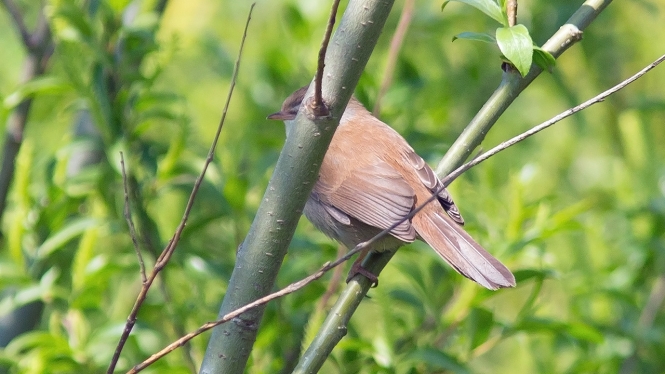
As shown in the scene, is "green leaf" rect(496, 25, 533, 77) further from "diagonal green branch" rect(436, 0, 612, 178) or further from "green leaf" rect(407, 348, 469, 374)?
"green leaf" rect(407, 348, 469, 374)

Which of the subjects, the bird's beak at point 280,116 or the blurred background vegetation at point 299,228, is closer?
the blurred background vegetation at point 299,228

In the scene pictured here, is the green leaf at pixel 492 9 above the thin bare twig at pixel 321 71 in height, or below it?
above

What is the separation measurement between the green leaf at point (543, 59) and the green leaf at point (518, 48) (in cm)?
7

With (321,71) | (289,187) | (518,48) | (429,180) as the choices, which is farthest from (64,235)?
(518,48)

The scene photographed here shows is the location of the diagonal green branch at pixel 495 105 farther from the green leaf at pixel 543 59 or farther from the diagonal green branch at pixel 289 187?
the diagonal green branch at pixel 289 187

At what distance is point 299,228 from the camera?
13.5 ft

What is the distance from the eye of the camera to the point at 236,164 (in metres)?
3.75

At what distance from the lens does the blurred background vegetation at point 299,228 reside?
3.32 m

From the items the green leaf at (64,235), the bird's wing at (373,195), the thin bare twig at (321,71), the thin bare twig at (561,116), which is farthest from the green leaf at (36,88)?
the thin bare twig at (561,116)

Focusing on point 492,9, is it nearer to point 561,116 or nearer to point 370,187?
point 561,116

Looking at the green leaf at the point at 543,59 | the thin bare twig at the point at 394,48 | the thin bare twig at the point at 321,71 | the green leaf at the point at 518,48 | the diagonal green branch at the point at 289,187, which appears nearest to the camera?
the thin bare twig at the point at 321,71

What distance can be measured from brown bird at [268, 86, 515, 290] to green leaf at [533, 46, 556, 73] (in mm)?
1123

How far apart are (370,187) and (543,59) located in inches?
61.8

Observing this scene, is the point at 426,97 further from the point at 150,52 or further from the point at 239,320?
the point at 239,320
